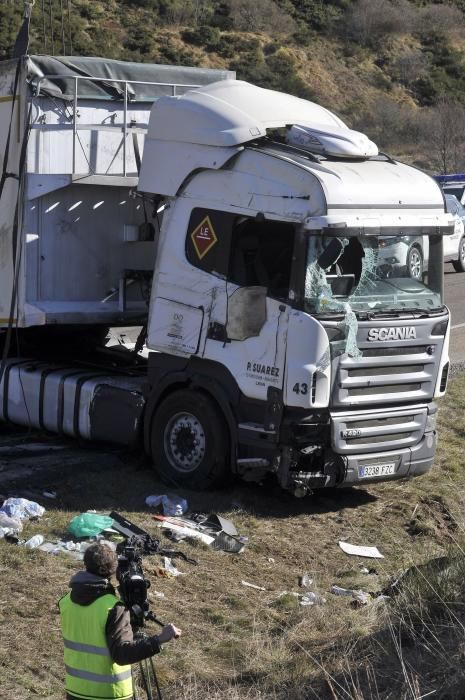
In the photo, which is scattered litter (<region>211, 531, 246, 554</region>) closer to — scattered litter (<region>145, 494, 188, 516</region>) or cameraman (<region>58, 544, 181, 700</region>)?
scattered litter (<region>145, 494, 188, 516</region>)

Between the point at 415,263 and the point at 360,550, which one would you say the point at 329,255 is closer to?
the point at 415,263

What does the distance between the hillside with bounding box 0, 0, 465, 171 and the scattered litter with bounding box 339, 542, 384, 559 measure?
3799 cm

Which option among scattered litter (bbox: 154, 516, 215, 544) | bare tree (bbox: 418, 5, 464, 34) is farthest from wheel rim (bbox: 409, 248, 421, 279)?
bare tree (bbox: 418, 5, 464, 34)

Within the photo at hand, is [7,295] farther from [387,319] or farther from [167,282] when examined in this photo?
[387,319]

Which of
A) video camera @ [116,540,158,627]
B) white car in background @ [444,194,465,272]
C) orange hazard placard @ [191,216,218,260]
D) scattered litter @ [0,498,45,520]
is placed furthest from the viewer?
white car in background @ [444,194,465,272]

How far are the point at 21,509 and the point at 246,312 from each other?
2.38 m

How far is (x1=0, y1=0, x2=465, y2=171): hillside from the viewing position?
53.8 metres

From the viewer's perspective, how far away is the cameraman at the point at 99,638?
507 centimetres

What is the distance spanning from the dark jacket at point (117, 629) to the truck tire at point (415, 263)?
5.34m

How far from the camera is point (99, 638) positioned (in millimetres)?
5094

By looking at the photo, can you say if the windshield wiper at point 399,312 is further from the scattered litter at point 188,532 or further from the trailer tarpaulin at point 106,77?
the trailer tarpaulin at point 106,77

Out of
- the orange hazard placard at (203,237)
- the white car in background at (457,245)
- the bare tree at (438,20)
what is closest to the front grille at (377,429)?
the orange hazard placard at (203,237)

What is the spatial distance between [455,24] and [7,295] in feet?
215

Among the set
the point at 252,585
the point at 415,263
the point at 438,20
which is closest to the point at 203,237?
the point at 415,263
